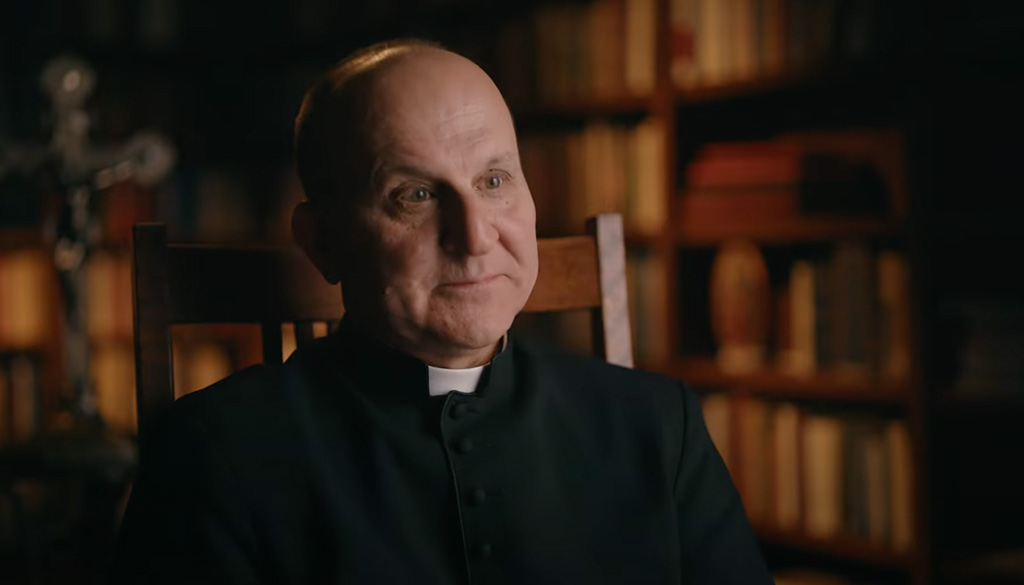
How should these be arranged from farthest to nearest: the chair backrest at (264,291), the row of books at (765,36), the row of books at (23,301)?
the row of books at (23,301)
the row of books at (765,36)
the chair backrest at (264,291)

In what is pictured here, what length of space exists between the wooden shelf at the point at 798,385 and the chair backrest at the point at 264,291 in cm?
98

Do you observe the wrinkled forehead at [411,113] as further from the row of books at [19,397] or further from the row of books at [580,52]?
the row of books at [19,397]

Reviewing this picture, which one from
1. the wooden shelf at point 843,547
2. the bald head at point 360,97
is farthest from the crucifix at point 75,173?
the bald head at point 360,97

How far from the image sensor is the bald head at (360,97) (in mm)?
Answer: 742

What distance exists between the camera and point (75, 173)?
7.36ft

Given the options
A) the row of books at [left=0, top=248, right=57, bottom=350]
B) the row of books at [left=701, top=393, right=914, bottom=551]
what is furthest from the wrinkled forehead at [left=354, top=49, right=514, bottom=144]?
the row of books at [left=0, top=248, right=57, bottom=350]

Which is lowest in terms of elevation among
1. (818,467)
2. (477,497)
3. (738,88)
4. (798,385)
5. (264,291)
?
(818,467)

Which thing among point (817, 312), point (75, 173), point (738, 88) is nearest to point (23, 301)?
point (75, 173)

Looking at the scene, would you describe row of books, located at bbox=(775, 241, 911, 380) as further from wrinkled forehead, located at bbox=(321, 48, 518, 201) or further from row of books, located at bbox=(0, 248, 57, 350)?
row of books, located at bbox=(0, 248, 57, 350)

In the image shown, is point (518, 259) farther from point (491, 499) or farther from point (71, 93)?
point (71, 93)

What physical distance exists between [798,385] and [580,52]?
98cm

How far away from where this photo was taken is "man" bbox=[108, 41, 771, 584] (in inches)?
29.0

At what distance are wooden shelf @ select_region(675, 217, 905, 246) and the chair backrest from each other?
960 mm

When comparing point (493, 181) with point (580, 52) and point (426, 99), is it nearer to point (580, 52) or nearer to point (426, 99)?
point (426, 99)
